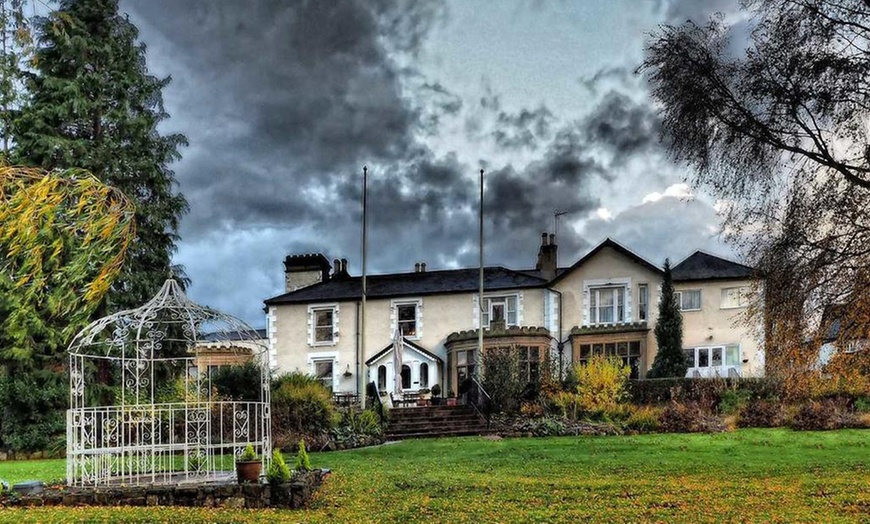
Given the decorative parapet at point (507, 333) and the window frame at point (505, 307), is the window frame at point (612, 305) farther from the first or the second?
the window frame at point (505, 307)

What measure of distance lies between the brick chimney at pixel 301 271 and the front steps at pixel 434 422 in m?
15.7

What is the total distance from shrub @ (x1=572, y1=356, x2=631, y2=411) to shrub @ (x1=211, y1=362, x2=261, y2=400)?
1028cm

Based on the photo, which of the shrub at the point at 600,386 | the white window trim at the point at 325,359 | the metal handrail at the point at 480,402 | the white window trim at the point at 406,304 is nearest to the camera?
the metal handrail at the point at 480,402

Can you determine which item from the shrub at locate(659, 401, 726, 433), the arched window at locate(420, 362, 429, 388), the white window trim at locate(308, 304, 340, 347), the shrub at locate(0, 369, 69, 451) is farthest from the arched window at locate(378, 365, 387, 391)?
the shrub at locate(659, 401, 726, 433)

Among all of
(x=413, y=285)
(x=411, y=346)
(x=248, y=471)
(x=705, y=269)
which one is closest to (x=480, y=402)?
(x=411, y=346)

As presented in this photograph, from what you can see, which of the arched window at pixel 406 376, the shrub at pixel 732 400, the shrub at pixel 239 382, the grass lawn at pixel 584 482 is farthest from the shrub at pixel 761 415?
the arched window at pixel 406 376

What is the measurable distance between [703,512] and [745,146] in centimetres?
554

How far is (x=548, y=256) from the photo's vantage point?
121 feet

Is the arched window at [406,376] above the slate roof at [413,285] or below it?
below

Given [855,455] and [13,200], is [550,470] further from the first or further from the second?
[13,200]

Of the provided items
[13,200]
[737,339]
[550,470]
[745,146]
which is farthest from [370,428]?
[737,339]

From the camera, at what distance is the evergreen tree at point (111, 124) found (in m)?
26.7

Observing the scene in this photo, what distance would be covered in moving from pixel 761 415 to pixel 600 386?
4943mm

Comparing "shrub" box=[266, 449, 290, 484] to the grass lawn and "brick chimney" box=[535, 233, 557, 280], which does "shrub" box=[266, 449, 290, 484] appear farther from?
"brick chimney" box=[535, 233, 557, 280]
